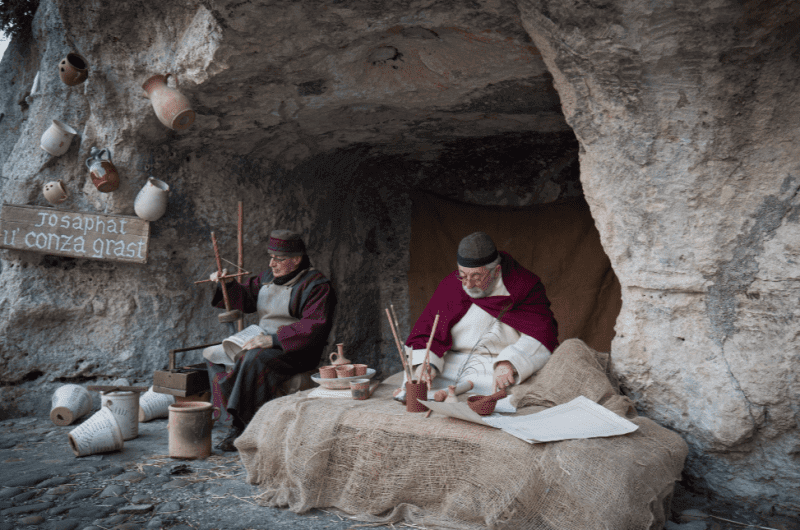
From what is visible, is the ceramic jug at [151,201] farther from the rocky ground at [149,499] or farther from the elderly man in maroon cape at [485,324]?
the elderly man in maroon cape at [485,324]

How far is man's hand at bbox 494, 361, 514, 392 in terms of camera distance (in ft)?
10.7

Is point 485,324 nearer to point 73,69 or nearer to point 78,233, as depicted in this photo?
point 78,233

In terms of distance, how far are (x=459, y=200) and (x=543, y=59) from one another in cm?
296

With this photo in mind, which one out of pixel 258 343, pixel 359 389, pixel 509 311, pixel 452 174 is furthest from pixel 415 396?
pixel 452 174

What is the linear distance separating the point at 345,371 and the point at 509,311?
1012 mm

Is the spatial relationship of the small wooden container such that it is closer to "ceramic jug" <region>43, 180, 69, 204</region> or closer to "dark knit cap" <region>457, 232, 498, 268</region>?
"dark knit cap" <region>457, 232, 498, 268</region>

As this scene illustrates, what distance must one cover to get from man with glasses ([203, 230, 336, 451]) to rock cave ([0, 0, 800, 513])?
78cm

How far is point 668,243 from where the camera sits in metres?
3.14

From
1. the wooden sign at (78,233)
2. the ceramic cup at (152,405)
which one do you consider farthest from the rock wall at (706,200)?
the ceramic cup at (152,405)

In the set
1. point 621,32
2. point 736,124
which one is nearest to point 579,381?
point 736,124

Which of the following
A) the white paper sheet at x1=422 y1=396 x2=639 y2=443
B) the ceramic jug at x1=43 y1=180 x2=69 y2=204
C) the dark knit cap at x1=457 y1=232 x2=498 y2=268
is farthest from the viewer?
the ceramic jug at x1=43 y1=180 x2=69 y2=204

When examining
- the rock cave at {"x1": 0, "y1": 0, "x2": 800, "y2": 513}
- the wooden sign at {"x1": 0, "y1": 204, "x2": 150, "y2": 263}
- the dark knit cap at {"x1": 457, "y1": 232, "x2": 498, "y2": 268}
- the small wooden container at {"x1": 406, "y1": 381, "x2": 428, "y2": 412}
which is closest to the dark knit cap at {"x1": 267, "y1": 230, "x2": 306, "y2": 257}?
the rock cave at {"x1": 0, "y1": 0, "x2": 800, "y2": 513}

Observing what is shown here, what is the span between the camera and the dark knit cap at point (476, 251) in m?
3.50

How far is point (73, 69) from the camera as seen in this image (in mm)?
4188
